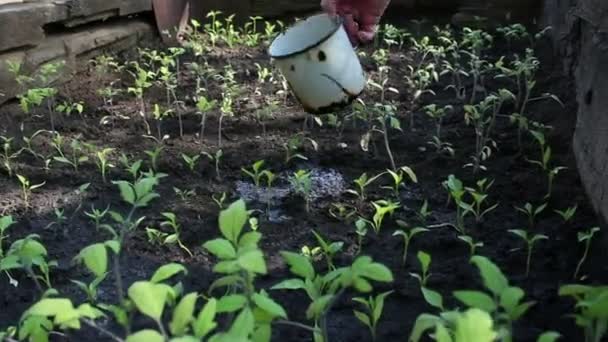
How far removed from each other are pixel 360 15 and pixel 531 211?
3.14ft

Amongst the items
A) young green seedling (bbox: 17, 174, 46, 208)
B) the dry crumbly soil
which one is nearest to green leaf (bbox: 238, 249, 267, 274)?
the dry crumbly soil

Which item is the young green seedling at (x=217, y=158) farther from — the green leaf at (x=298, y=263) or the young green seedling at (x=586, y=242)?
the green leaf at (x=298, y=263)

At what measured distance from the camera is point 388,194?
2.33 meters

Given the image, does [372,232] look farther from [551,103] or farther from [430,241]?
[551,103]

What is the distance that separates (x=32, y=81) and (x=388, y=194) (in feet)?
4.78

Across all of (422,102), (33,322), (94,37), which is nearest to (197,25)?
(94,37)

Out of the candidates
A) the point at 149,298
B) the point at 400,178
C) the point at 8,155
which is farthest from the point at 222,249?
the point at 8,155

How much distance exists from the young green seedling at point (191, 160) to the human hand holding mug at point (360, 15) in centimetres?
61

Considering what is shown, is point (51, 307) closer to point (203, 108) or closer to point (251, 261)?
point (251, 261)

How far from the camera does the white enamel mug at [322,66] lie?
2363 millimetres

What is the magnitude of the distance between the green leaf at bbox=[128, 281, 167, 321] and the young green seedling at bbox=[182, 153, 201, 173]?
1.54 metres

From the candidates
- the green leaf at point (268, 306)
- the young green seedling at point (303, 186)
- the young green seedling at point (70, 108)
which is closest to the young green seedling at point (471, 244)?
the young green seedling at point (303, 186)

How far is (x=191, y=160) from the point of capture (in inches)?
97.9

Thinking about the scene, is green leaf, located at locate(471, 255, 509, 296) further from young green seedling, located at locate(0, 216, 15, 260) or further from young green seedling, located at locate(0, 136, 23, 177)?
young green seedling, located at locate(0, 136, 23, 177)
